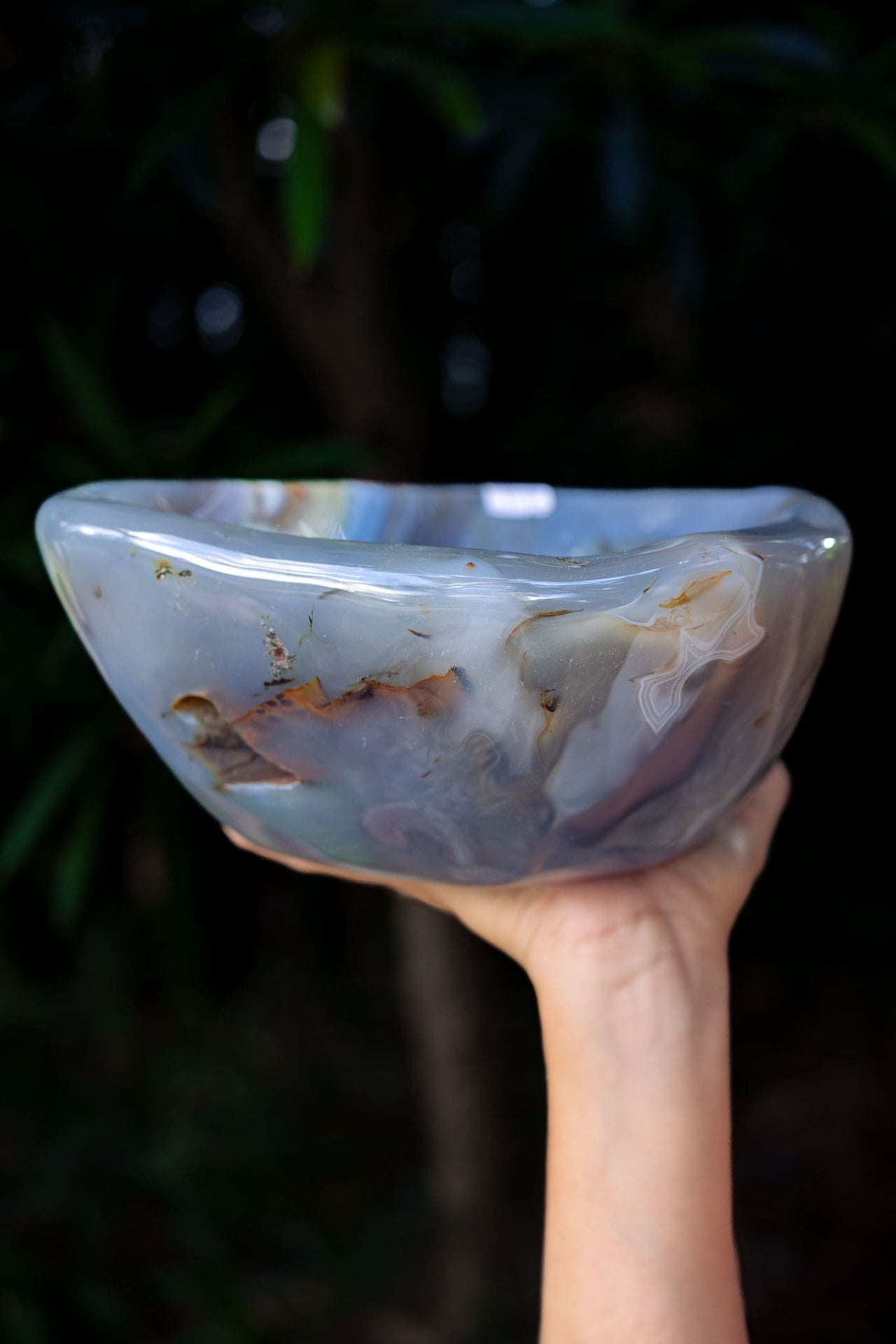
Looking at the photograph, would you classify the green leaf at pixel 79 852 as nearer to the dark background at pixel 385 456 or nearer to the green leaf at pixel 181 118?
the dark background at pixel 385 456

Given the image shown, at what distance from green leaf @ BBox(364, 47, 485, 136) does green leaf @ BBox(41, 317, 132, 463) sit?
0.79 feet

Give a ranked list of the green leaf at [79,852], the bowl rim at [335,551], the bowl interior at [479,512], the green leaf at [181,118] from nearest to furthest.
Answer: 1. the bowl rim at [335,551]
2. the bowl interior at [479,512]
3. the green leaf at [181,118]
4. the green leaf at [79,852]

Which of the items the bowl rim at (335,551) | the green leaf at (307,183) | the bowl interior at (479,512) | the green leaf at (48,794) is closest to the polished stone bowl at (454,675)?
the bowl rim at (335,551)

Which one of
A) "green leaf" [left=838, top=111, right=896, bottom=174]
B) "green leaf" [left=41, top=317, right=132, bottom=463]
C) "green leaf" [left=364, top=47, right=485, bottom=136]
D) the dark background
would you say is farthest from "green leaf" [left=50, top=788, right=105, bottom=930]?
"green leaf" [left=838, top=111, right=896, bottom=174]

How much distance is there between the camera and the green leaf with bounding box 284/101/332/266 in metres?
0.56

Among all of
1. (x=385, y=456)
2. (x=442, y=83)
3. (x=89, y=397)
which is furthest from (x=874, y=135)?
(x=89, y=397)

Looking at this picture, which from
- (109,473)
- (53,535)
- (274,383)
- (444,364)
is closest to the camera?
(53,535)

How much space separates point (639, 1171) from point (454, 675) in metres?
0.18

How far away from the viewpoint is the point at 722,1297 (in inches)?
14.7

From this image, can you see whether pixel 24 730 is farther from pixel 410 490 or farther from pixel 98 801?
pixel 410 490

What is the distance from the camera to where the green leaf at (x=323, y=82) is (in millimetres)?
569

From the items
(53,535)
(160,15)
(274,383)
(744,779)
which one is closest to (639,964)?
(744,779)

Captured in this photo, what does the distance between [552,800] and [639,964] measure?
0.29 ft

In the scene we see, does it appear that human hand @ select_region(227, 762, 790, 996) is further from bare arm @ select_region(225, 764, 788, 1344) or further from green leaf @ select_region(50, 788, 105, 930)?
green leaf @ select_region(50, 788, 105, 930)
